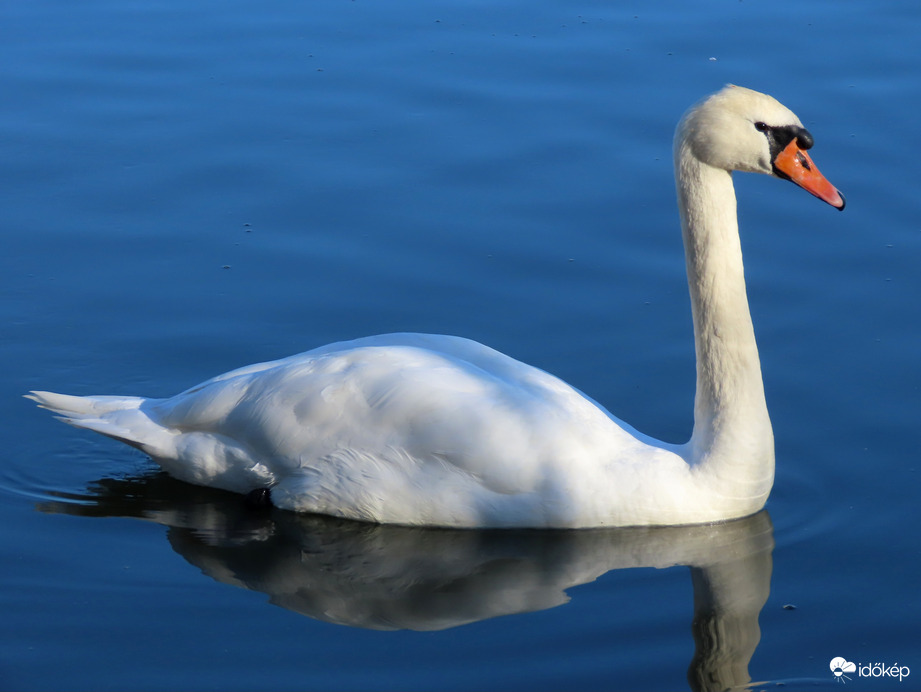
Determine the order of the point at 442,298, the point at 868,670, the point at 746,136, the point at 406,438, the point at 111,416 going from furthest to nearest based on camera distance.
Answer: the point at 442,298, the point at 111,416, the point at 406,438, the point at 746,136, the point at 868,670

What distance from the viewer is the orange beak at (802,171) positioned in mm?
6141

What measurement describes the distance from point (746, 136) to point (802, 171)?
35 cm

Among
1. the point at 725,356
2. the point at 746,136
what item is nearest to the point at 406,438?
the point at 725,356

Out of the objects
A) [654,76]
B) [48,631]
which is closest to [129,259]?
[48,631]

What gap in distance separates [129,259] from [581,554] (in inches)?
153

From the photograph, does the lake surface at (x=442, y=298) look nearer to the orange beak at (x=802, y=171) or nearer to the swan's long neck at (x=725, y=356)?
the swan's long neck at (x=725, y=356)

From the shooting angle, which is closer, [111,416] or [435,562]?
[435,562]

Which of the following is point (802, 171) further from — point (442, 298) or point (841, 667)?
point (442, 298)

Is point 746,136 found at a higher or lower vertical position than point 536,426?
higher

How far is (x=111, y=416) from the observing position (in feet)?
22.0

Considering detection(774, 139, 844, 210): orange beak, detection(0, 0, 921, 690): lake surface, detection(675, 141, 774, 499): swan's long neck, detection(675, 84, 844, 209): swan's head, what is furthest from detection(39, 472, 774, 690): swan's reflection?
detection(675, 84, 844, 209): swan's head

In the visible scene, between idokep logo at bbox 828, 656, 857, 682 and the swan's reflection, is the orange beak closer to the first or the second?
the swan's reflection

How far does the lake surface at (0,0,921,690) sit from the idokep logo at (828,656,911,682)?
0.06ft

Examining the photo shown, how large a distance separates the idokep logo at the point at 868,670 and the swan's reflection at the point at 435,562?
336 millimetres
